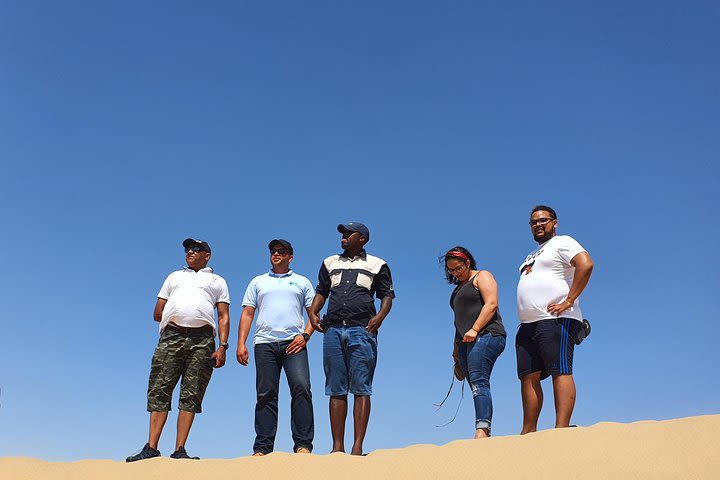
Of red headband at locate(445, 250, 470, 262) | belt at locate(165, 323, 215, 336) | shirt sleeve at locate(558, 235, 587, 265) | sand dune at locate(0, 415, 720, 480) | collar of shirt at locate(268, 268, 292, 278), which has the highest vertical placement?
collar of shirt at locate(268, 268, 292, 278)

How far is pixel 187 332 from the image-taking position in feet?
22.5

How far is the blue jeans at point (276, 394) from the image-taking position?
6484 mm

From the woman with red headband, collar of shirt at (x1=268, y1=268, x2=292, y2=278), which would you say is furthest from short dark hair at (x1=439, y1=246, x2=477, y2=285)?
collar of shirt at (x1=268, y1=268, x2=292, y2=278)

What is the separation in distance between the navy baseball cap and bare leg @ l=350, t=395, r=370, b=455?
1.67m

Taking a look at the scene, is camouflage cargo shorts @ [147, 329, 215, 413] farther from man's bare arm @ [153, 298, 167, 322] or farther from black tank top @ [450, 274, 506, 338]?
black tank top @ [450, 274, 506, 338]

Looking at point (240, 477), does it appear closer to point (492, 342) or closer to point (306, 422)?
point (306, 422)

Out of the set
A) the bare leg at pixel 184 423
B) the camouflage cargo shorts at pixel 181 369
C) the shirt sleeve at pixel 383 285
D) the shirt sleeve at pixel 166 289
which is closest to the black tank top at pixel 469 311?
the shirt sleeve at pixel 383 285

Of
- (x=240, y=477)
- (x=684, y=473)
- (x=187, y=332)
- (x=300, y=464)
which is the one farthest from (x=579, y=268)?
(x=187, y=332)

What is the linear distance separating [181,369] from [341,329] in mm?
1698

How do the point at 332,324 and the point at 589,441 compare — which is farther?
the point at 332,324

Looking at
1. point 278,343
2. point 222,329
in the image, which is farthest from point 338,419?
Result: point 222,329

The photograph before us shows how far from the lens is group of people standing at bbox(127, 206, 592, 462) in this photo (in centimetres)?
→ 596

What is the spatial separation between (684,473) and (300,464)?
2.93m

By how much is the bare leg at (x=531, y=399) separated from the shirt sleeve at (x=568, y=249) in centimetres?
107
